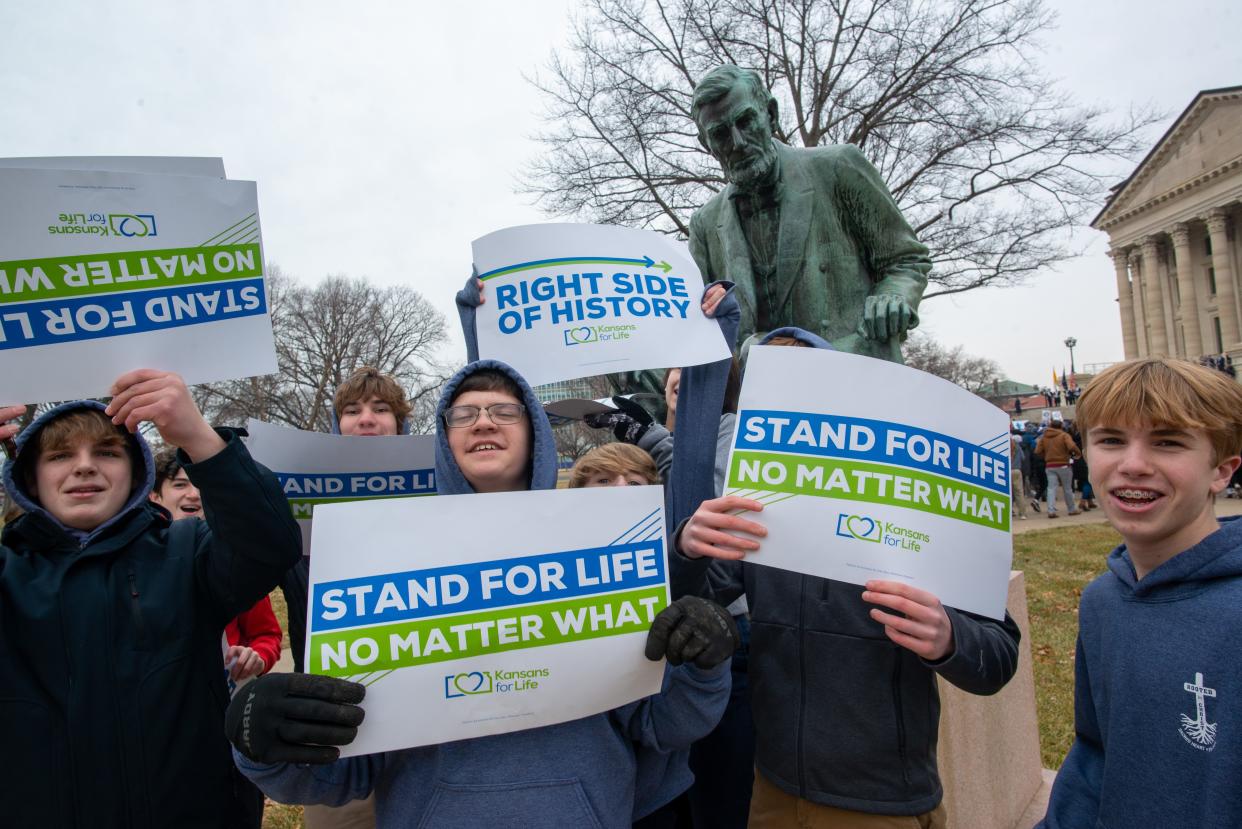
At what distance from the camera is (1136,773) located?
1579 mm

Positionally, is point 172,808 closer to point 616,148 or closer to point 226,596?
point 226,596

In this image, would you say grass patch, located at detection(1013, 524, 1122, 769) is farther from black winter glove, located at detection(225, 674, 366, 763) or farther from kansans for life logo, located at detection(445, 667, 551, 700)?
black winter glove, located at detection(225, 674, 366, 763)

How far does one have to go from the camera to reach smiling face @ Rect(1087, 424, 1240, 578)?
64.9 inches

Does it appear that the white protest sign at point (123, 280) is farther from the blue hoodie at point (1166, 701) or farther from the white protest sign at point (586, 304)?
the blue hoodie at point (1166, 701)

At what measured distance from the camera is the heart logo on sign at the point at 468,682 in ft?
5.54

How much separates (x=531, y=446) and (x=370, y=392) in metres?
1.56

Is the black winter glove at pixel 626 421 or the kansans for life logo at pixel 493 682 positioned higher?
the black winter glove at pixel 626 421

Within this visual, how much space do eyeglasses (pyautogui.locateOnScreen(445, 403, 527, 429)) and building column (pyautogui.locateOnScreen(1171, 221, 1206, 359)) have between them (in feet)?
201

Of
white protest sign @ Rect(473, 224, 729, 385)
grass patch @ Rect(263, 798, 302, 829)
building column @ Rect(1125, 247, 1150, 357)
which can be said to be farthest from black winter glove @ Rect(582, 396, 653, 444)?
building column @ Rect(1125, 247, 1150, 357)

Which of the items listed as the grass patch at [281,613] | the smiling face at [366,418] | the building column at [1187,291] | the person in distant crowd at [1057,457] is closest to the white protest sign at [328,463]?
the smiling face at [366,418]

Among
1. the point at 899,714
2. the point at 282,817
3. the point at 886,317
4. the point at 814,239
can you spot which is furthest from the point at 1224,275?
the point at 282,817

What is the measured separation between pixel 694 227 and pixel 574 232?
5.30 feet

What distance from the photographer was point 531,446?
207cm

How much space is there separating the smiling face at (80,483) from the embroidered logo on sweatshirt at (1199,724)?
261 centimetres
